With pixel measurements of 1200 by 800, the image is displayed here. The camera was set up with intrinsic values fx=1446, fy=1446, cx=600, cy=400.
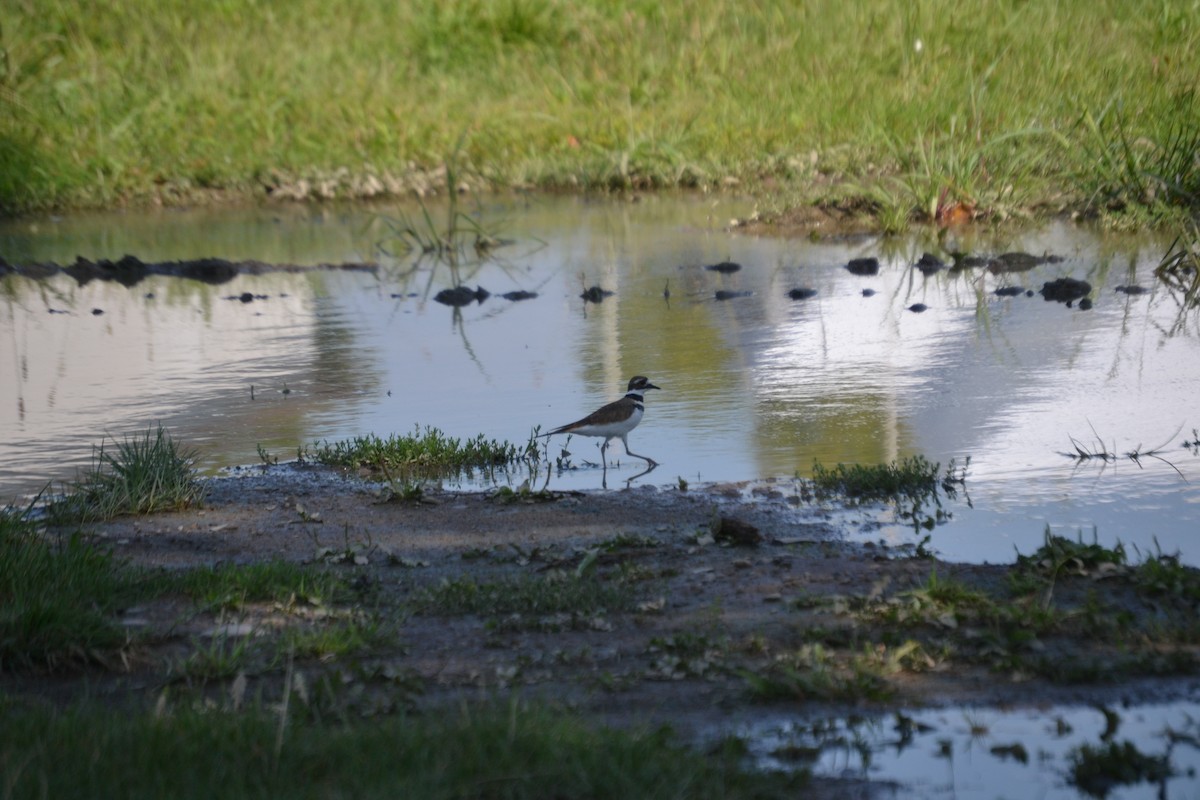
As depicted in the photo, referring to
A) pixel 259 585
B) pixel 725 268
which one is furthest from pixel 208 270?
pixel 259 585

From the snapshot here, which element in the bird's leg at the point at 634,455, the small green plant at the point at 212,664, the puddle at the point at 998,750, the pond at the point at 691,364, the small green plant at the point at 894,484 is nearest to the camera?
the puddle at the point at 998,750

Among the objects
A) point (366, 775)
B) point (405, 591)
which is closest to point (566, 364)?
point (405, 591)

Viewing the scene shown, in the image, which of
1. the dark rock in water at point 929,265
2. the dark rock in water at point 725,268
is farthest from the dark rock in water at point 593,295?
the dark rock in water at point 929,265

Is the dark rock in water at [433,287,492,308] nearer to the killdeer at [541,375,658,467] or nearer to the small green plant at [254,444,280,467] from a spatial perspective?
the small green plant at [254,444,280,467]

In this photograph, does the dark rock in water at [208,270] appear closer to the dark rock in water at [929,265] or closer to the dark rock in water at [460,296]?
the dark rock in water at [460,296]

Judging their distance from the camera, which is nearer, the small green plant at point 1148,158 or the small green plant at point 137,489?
the small green plant at point 137,489

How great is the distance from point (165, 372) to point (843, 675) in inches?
260

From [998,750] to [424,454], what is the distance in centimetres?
370

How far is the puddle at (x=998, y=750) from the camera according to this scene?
3670 mm

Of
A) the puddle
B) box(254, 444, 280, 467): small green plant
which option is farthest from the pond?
the puddle

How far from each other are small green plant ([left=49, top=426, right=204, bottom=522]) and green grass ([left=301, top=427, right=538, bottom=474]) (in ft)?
2.75

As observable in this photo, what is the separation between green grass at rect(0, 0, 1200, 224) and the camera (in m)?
15.7

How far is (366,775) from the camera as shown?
134 inches

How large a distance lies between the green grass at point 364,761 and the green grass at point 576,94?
35.3 ft
